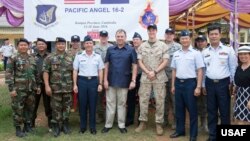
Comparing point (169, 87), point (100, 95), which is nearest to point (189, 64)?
point (169, 87)

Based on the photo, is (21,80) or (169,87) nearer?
(21,80)

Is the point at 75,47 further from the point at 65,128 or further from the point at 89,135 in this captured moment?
the point at 89,135

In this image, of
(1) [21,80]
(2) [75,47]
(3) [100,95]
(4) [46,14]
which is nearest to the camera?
(1) [21,80]

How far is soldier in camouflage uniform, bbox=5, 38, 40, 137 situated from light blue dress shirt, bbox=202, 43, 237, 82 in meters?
3.02

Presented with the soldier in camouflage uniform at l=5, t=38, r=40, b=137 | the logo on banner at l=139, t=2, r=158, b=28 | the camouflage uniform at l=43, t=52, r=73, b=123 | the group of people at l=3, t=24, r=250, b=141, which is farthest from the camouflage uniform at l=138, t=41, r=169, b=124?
the soldier in camouflage uniform at l=5, t=38, r=40, b=137

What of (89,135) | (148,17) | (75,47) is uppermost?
(148,17)

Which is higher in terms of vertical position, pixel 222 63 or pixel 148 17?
pixel 148 17

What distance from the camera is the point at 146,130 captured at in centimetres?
665

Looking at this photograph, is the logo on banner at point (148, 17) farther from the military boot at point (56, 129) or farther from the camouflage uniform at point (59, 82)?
the military boot at point (56, 129)

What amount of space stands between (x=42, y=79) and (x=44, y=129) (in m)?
0.98

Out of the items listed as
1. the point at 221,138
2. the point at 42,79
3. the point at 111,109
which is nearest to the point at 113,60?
the point at 111,109

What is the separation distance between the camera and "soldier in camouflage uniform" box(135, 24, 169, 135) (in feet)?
20.5

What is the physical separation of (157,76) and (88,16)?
2295 millimetres

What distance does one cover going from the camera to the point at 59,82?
6227mm
